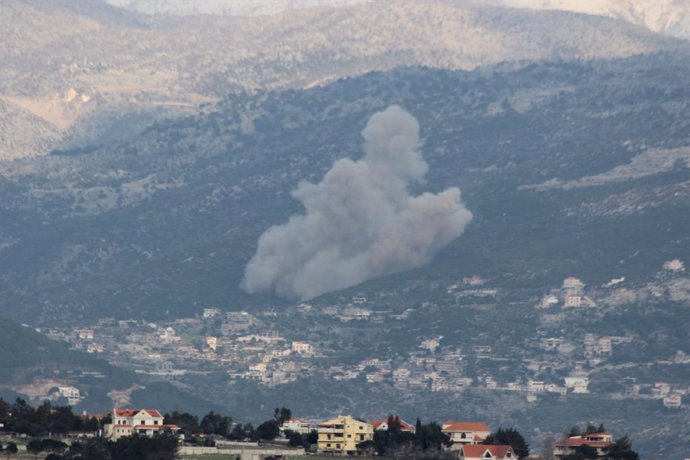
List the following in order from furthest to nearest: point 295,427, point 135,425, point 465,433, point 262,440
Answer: point 295,427 → point 262,440 → point 465,433 → point 135,425

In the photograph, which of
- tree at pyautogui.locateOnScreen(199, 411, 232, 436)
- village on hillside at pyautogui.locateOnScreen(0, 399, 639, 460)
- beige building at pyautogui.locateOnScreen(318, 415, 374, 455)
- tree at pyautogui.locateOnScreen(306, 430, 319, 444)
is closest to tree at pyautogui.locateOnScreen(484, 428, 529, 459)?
village on hillside at pyautogui.locateOnScreen(0, 399, 639, 460)

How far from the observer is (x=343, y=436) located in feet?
445

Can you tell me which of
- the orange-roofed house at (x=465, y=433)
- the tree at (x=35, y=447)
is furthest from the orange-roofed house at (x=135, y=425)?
the orange-roofed house at (x=465, y=433)

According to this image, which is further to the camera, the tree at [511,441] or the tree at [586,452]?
the tree at [511,441]

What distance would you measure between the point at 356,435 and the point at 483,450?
9.29m

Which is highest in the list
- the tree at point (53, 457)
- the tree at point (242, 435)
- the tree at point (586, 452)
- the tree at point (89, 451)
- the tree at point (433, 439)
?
the tree at point (242, 435)

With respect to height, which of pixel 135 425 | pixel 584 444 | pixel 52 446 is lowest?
pixel 52 446

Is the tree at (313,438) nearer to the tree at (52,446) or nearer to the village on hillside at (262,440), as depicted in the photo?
the village on hillside at (262,440)

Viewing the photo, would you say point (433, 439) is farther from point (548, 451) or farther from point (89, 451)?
point (89, 451)

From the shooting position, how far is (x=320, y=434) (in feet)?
451

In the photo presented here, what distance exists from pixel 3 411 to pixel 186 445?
11.0 metres

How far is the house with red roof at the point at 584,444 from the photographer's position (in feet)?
439

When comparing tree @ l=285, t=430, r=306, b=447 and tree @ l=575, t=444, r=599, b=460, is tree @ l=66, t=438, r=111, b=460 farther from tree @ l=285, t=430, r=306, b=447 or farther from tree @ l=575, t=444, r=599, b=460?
tree @ l=575, t=444, r=599, b=460

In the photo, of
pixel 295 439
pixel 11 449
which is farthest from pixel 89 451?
pixel 295 439
